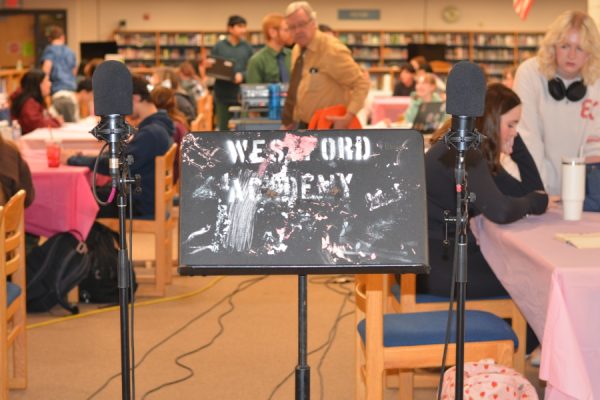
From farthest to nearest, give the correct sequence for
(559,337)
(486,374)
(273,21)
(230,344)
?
(273,21) < (230,344) < (486,374) < (559,337)

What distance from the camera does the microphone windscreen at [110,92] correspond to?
2.42 meters

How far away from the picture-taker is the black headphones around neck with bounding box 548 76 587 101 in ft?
13.4

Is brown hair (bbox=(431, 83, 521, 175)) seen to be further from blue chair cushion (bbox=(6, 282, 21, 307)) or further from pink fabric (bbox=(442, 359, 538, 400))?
blue chair cushion (bbox=(6, 282, 21, 307))

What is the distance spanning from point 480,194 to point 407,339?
666mm

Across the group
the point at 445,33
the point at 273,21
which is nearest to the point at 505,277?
the point at 273,21

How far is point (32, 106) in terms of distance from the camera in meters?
7.62

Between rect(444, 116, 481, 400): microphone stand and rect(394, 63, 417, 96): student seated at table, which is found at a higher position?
rect(394, 63, 417, 96): student seated at table

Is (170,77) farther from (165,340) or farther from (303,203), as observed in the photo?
(303,203)

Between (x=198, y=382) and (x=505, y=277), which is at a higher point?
(x=505, y=277)

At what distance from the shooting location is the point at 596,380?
8.48 ft

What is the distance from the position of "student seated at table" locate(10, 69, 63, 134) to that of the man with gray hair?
2173mm

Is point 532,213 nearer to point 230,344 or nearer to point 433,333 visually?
point 433,333

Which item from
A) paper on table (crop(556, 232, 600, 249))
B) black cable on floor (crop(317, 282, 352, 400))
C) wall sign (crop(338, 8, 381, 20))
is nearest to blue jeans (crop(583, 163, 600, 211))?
paper on table (crop(556, 232, 600, 249))

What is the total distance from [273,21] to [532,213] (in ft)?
16.7
